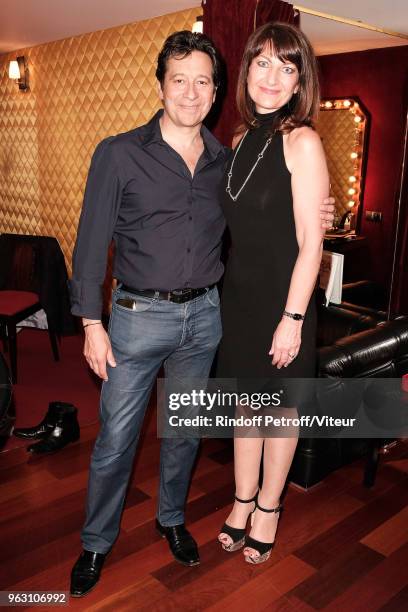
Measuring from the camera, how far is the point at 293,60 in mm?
1624

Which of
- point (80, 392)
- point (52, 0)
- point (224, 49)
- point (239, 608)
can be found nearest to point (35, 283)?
point (80, 392)

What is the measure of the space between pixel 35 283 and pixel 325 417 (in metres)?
2.49

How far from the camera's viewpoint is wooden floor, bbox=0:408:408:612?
6.15 feet

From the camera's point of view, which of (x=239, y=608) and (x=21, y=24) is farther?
(x=21, y=24)

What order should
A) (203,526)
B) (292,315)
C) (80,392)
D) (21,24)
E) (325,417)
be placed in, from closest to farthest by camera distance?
(292,315) < (203,526) < (325,417) < (80,392) < (21,24)

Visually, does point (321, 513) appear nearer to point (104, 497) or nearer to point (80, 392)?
point (104, 497)

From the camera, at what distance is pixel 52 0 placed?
3.93 meters

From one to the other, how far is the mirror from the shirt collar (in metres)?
→ 3.11

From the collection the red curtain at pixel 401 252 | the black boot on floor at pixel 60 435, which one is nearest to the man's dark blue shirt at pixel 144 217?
the black boot on floor at pixel 60 435

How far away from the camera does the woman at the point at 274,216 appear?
162 centimetres

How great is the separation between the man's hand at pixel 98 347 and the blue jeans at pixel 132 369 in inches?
1.4

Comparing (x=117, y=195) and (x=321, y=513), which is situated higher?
(x=117, y=195)

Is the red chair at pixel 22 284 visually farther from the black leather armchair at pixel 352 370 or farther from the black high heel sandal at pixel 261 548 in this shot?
the black high heel sandal at pixel 261 548

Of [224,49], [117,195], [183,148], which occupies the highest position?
[224,49]
